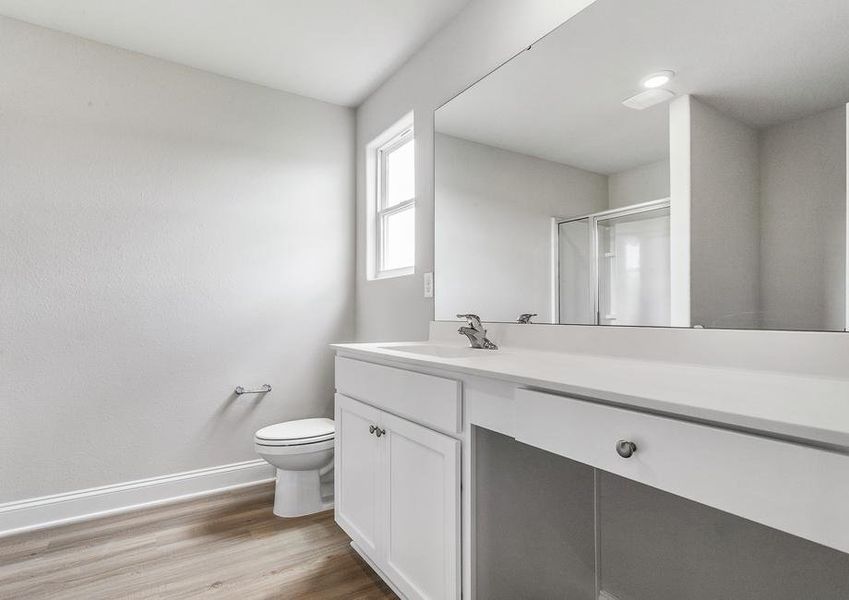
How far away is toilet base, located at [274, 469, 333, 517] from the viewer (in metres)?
2.14

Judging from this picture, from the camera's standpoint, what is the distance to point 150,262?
2316 millimetres

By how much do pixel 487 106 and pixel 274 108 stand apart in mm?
1502

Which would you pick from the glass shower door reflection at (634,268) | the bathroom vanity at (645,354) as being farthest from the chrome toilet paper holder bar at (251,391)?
the glass shower door reflection at (634,268)

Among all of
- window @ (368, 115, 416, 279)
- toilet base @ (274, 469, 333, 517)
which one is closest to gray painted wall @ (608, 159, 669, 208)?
window @ (368, 115, 416, 279)

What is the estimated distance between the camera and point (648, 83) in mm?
1249

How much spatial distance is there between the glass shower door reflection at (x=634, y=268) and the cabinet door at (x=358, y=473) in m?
0.86

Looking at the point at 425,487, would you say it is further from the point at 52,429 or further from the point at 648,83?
the point at 52,429

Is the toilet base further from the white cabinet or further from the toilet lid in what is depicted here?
the white cabinet

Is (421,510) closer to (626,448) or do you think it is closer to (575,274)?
(626,448)

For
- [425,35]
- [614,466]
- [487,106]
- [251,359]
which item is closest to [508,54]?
[487,106]

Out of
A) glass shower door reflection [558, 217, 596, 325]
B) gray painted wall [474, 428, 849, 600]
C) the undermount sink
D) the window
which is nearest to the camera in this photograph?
gray painted wall [474, 428, 849, 600]

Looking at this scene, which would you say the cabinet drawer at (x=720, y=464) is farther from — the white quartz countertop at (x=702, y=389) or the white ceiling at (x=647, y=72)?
the white ceiling at (x=647, y=72)

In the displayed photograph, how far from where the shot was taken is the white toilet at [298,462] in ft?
6.84

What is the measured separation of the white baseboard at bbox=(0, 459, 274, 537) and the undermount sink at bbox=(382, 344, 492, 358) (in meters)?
1.37
